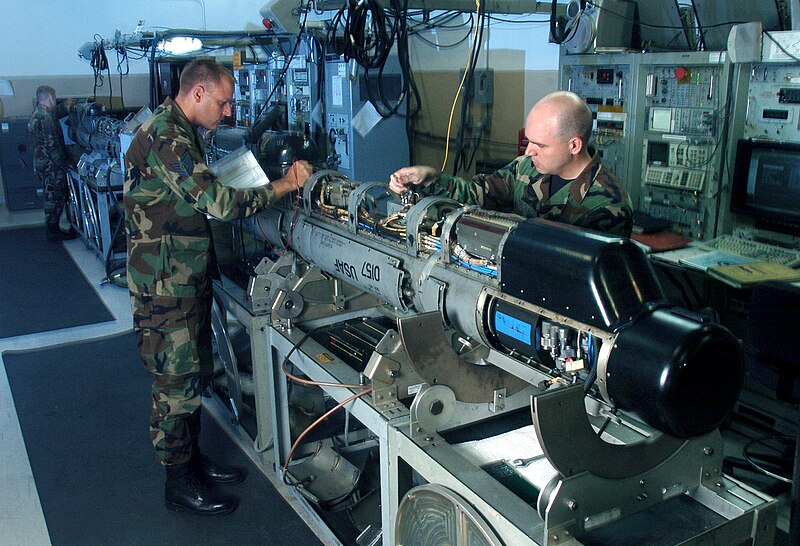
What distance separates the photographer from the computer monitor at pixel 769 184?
3062 millimetres

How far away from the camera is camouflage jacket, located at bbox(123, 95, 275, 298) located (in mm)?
2258

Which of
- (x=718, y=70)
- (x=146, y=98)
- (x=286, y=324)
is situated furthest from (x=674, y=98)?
(x=146, y=98)

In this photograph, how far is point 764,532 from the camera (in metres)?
1.35

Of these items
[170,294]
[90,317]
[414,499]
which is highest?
[170,294]

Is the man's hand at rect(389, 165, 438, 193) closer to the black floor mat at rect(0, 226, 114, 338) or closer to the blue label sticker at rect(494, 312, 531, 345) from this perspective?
the blue label sticker at rect(494, 312, 531, 345)

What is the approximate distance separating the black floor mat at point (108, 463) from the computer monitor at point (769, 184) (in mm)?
2471

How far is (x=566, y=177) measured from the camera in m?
2.12

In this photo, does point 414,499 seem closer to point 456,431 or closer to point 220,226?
point 456,431

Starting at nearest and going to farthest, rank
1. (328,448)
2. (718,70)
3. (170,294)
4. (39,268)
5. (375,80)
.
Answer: (170,294) → (328,448) → (718,70) → (375,80) → (39,268)

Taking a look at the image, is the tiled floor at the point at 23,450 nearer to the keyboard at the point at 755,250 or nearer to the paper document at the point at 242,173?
the paper document at the point at 242,173

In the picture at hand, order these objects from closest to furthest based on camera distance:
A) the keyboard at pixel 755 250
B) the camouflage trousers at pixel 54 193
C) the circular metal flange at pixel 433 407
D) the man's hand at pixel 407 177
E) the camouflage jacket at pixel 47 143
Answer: the circular metal flange at pixel 433 407 → the man's hand at pixel 407 177 → the keyboard at pixel 755 250 → the camouflage jacket at pixel 47 143 → the camouflage trousers at pixel 54 193

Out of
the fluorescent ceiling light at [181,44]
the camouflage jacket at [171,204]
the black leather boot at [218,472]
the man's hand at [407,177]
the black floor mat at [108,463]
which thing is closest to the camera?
the man's hand at [407,177]

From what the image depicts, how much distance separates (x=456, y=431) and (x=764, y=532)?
0.69 meters

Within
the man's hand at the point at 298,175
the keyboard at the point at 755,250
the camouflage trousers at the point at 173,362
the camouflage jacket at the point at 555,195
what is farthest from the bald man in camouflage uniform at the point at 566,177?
the keyboard at the point at 755,250
